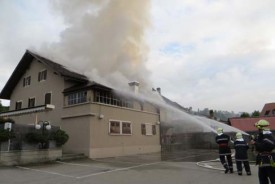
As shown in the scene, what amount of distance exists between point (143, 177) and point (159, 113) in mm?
18665

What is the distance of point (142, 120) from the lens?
27.6 meters

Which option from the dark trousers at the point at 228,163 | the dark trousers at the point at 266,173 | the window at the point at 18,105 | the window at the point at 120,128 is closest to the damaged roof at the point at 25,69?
the window at the point at 18,105

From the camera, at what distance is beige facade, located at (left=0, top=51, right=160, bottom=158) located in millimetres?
22203

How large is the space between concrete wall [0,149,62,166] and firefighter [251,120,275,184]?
13.7m

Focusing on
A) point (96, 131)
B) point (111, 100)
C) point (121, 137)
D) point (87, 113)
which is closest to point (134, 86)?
point (111, 100)

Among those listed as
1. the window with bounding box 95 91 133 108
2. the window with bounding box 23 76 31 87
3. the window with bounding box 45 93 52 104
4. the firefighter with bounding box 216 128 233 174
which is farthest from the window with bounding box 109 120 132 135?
the firefighter with bounding box 216 128 233 174

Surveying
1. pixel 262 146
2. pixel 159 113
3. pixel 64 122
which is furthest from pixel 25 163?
pixel 159 113

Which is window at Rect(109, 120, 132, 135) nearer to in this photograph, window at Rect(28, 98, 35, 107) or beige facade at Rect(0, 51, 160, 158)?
beige facade at Rect(0, 51, 160, 158)

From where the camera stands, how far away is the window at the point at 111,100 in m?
23.2

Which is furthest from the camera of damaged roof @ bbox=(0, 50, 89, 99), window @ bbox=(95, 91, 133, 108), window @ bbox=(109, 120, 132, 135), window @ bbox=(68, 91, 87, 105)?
window @ bbox=(109, 120, 132, 135)

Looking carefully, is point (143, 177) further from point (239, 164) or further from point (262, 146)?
point (262, 146)

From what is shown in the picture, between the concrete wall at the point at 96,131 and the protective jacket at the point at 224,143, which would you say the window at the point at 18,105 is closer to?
the concrete wall at the point at 96,131

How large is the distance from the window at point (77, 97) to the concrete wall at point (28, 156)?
4792mm

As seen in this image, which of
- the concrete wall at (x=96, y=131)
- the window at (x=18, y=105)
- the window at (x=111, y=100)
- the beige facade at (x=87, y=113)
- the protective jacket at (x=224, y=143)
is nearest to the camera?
the protective jacket at (x=224, y=143)
